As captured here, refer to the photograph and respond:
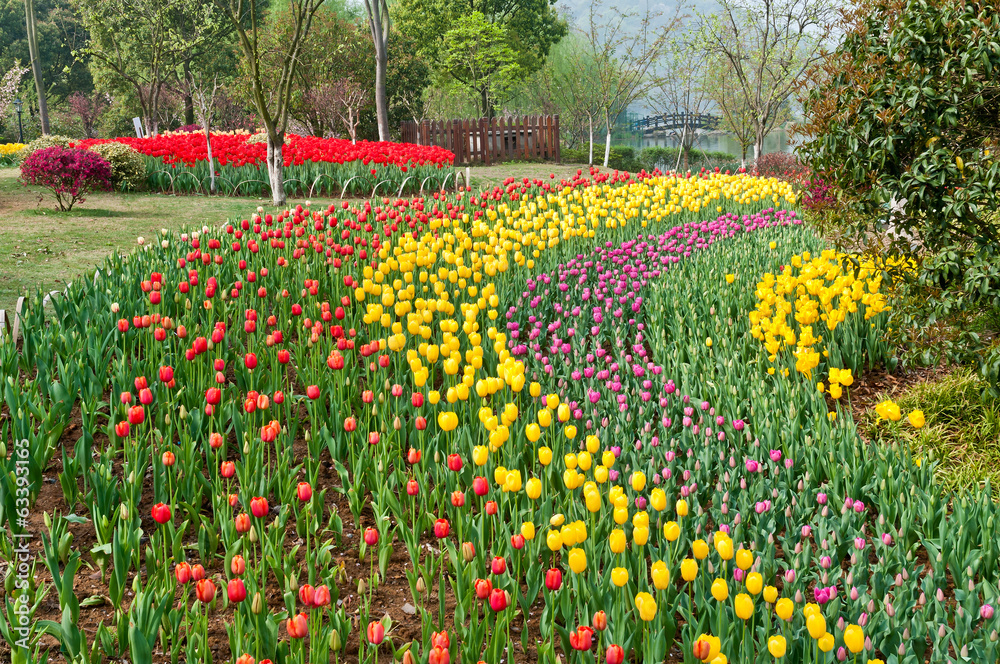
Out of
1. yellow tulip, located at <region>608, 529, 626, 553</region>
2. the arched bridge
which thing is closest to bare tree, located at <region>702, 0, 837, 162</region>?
the arched bridge

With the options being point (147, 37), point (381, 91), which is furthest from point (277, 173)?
point (147, 37)

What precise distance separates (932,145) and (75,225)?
10.6 meters

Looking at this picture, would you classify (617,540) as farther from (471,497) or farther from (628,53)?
(628,53)

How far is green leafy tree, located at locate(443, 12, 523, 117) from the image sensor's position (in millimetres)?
34438

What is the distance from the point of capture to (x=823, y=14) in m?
19.8

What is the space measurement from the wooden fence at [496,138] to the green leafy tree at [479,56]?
905cm

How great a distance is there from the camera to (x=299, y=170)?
544 inches

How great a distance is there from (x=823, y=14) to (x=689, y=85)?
7.58 m

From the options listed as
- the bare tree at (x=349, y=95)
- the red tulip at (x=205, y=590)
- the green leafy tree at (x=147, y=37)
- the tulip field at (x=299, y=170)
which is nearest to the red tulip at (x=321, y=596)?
the red tulip at (x=205, y=590)

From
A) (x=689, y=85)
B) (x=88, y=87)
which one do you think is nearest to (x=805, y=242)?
(x=689, y=85)

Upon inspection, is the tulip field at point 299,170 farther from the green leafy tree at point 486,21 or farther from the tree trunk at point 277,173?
the green leafy tree at point 486,21

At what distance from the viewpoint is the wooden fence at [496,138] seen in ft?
86.6

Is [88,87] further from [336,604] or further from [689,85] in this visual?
[336,604]

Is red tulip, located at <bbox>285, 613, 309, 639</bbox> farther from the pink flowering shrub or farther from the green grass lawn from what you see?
the pink flowering shrub
